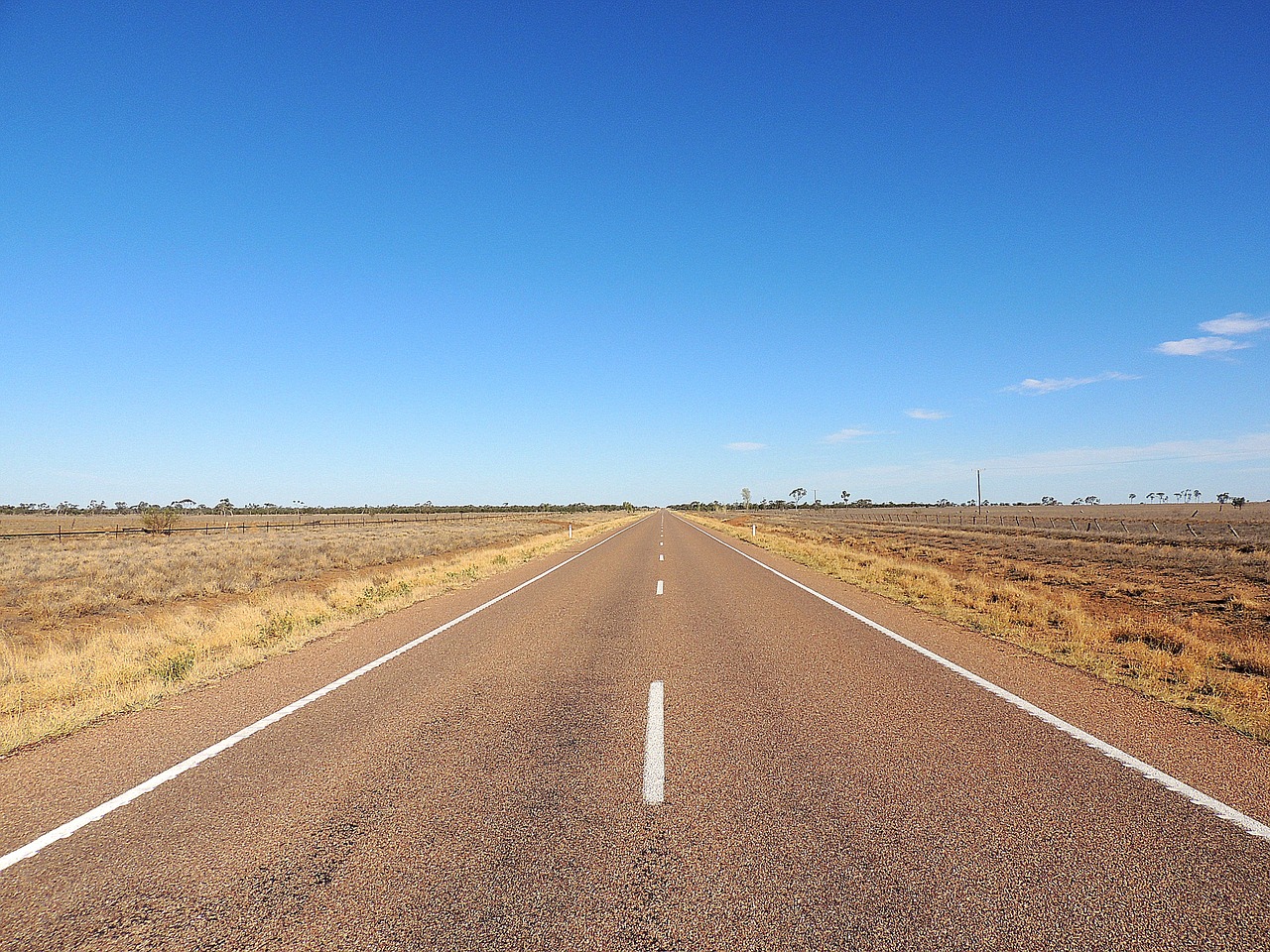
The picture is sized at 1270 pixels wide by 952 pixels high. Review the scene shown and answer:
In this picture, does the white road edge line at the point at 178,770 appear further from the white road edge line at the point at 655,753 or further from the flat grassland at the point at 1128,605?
the flat grassland at the point at 1128,605

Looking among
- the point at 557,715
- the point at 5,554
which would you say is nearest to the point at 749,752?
the point at 557,715

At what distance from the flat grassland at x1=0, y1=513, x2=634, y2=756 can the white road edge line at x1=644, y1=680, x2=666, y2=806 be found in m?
5.14

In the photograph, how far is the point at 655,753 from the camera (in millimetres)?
4938

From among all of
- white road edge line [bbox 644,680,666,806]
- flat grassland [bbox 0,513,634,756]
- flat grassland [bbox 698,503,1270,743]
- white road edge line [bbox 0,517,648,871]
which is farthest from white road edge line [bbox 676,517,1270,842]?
flat grassland [bbox 0,513,634,756]

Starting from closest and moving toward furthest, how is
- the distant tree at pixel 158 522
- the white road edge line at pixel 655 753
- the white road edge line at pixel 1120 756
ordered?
the white road edge line at pixel 1120 756
the white road edge line at pixel 655 753
the distant tree at pixel 158 522

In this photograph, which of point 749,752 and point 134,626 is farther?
point 134,626

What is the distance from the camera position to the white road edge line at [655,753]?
4227 millimetres

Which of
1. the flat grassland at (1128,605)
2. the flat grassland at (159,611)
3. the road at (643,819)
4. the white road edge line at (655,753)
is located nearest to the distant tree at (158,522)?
the flat grassland at (159,611)

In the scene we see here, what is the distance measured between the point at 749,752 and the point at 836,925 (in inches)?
82.3

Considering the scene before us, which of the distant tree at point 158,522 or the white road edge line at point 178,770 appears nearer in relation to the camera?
the white road edge line at point 178,770

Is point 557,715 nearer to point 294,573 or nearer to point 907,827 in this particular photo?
point 907,827

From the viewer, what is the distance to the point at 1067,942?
275cm

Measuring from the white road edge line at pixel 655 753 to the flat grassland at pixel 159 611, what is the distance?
16.9 feet

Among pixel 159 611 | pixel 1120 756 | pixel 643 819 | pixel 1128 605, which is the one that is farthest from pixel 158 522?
pixel 1120 756
